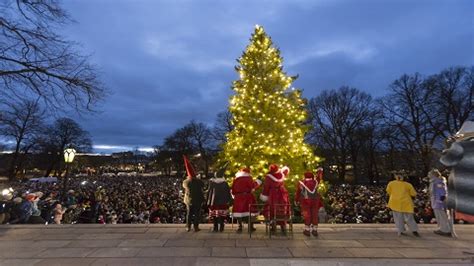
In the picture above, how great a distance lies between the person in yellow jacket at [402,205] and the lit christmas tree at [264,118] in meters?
4.35

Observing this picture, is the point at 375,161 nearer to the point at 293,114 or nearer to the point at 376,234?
the point at 293,114

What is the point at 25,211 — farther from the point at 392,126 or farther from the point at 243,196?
the point at 392,126

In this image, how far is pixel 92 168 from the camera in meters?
130

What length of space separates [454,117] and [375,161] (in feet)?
52.9

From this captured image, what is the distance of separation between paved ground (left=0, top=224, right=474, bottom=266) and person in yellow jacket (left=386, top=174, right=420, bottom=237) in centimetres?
28

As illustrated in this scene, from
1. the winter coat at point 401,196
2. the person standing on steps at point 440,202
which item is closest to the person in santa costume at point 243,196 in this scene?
the winter coat at point 401,196

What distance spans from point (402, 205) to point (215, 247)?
4.55 m

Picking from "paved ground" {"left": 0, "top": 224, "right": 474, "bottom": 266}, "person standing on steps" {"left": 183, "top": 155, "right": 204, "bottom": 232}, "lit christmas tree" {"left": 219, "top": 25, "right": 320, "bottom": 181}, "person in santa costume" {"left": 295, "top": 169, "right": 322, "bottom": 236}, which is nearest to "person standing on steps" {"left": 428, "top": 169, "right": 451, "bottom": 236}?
"paved ground" {"left": 0, "top": 224, "right": 474, "bottom": 266}

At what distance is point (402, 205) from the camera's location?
27.7 ft

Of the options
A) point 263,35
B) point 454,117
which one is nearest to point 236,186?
point 263,35

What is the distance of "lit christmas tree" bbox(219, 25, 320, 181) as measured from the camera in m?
12.8

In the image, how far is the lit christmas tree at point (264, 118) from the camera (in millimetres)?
12773

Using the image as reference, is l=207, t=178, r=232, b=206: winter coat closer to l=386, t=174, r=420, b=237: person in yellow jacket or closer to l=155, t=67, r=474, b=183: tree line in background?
l=386, t=174, r=420, b=237: person in yellow jacket

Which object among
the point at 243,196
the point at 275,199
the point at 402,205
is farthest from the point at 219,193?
the point at 402,205
